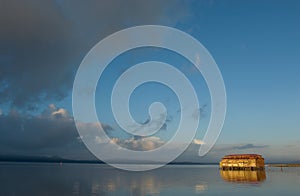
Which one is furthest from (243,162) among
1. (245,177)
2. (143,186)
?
(143,186)

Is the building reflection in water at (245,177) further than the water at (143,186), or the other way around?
the building reflection in water at (245,177)

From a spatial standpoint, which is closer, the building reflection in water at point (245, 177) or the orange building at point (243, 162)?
the building reflection in water at point (245, 177)

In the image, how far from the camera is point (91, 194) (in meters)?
55.4

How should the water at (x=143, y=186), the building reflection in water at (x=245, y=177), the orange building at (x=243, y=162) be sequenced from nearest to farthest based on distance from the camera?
the water at (x=143, y=186) → the building reflection in water at (x=245, y=177) → the orange building at (x=243, y=162)

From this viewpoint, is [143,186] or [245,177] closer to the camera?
[143,186]

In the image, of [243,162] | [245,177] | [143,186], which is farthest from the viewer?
[243,162]

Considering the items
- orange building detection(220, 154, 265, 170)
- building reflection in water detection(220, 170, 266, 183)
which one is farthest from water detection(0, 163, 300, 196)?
orange building detection(220, 154, 265, 170)

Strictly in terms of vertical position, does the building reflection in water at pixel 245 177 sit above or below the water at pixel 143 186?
below

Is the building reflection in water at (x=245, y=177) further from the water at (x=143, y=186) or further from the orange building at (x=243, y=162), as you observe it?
the orange building at (x=243, y=162)

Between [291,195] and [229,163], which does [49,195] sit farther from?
[229,163]

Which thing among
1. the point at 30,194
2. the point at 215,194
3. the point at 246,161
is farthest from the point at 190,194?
the point at 246,161

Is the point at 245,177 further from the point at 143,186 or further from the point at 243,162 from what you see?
the point at 143,186

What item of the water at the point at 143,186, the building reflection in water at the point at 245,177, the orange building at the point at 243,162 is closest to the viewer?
the water at the point at 143,186

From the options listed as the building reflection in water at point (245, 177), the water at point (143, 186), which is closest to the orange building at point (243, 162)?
the building reflection in water at point (245, 177)
